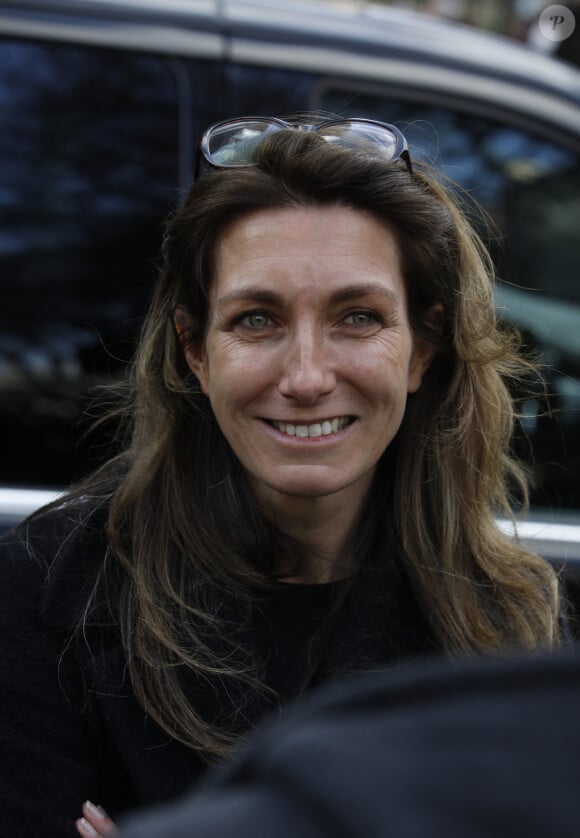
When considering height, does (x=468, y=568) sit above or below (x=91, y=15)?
below

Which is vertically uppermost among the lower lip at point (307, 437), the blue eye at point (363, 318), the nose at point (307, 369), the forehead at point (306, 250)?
the forehead at point (306, 250)

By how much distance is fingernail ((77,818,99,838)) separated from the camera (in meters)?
1.87

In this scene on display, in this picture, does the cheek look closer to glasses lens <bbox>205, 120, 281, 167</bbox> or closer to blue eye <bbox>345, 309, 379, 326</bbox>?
blue eye <bbox>345, 309, 379, 326</bbox>

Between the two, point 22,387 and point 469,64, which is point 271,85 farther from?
point 22,387

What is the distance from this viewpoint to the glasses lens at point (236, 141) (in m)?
2.12

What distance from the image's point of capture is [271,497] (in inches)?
87.0

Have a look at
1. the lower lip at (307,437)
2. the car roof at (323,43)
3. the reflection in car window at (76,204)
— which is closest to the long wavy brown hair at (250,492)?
the lower lip at (307,437)

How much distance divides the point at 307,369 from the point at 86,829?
2.58 feet

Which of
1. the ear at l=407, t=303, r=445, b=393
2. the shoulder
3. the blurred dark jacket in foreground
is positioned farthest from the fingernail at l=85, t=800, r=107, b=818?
the blurred dark jacket in foreground

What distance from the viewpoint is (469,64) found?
2.77m

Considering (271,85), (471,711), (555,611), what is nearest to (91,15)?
(271,85)

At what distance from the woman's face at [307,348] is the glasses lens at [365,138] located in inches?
4.9

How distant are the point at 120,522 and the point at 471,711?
1.53 meters

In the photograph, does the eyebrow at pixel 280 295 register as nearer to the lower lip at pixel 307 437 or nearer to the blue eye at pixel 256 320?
the blue eye at pixel 256 320
